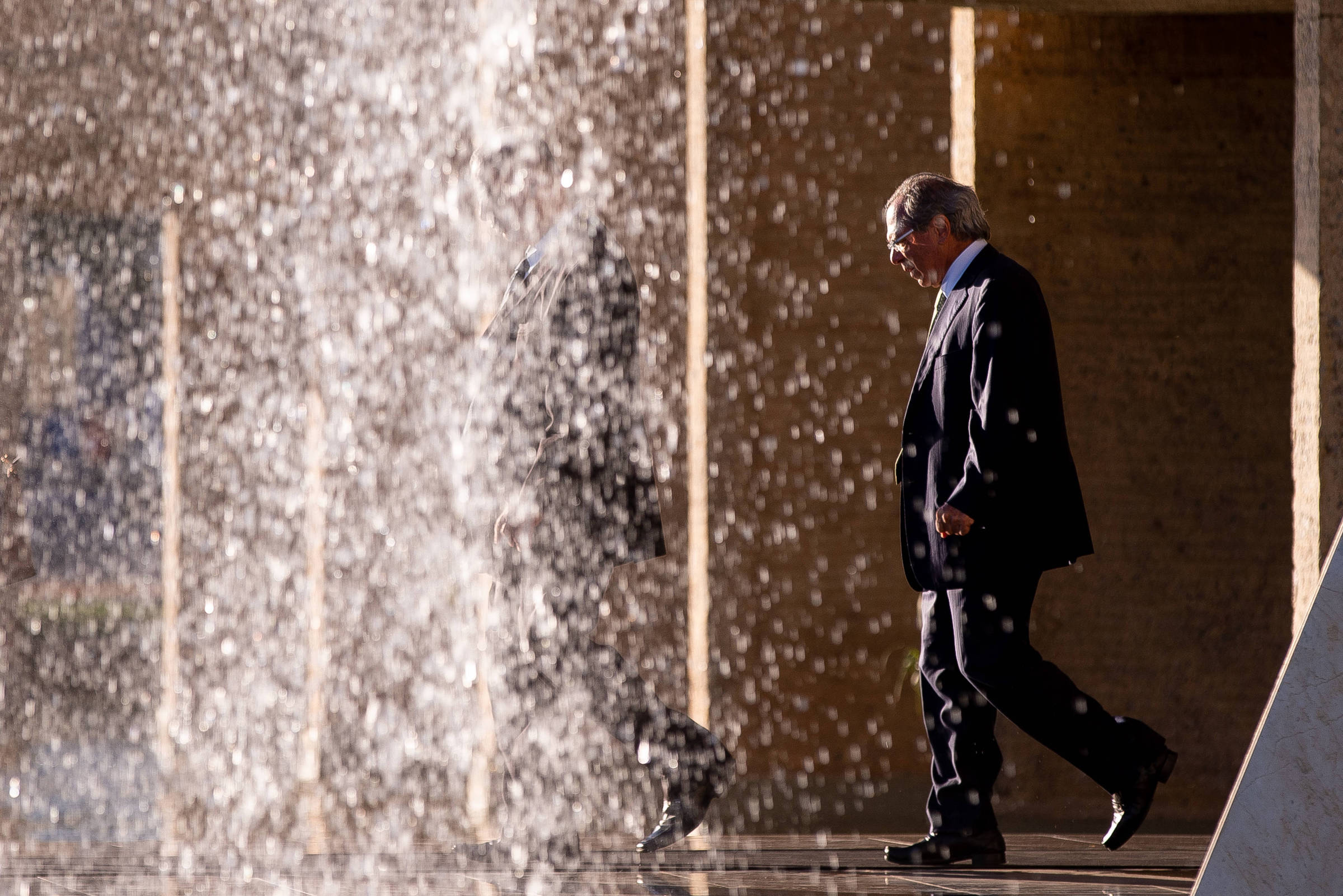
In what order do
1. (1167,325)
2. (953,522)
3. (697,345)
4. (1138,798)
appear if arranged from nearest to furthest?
(1138,798), (953,522), (697,345), (1167,325)

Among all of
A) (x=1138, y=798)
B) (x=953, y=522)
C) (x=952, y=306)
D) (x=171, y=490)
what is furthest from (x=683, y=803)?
(x=171, y=490)

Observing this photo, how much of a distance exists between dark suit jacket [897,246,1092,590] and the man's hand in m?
0.02

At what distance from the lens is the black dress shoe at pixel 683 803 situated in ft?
15.3

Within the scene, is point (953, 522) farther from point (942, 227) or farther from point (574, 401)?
point (574, 401)

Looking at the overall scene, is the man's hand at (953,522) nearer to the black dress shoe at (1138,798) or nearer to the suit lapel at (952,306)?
the suit lapel at (952,306)

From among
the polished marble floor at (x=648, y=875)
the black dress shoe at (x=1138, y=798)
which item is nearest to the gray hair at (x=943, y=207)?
the black dress shoe at (x=1138, y=798)

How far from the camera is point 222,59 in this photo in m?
7.54

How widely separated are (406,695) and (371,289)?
62.3 inches

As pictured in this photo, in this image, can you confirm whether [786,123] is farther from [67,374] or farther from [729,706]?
[67,374]

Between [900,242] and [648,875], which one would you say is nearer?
[648,875]

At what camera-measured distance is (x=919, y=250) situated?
15.7ft

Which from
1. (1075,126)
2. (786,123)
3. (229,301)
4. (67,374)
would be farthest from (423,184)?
(67,374)

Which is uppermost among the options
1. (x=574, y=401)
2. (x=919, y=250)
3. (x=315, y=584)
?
(x=919, y=250)

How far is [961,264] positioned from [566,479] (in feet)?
3.94
